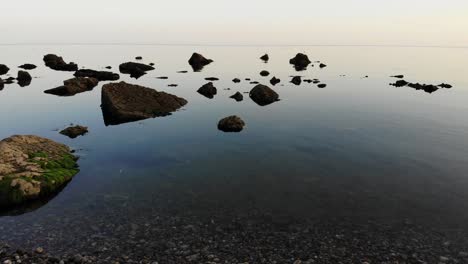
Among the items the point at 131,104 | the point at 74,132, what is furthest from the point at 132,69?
the point at 74,132

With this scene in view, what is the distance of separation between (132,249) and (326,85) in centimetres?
8015

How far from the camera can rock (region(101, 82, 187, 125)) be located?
4831cm

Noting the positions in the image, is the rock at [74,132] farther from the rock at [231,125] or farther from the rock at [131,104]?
the rock at [231,125]

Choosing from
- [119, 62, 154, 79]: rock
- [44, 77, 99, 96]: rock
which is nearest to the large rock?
[44, 77, 99, 96]: rock

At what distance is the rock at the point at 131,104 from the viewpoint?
4831 cm

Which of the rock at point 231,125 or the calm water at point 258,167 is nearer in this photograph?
the calm water at point 258,167

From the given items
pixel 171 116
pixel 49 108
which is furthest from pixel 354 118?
pixel 49 108

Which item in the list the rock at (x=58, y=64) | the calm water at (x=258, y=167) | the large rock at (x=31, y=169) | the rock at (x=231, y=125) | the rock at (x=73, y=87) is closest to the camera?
the calm water at (x=258, y=167)

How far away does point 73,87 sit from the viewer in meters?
74.3

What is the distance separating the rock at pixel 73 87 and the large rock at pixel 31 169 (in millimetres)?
46835

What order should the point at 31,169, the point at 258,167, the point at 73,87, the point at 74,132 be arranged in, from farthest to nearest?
the point at 73,87 < the point at 74,132 < the point at 258,167 < the point at 31,169

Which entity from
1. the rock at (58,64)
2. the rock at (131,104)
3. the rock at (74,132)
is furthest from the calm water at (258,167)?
the rock at (58,64)

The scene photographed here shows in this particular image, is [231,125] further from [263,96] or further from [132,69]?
[132,69]

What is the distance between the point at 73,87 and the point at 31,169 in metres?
54.9
